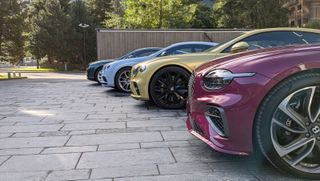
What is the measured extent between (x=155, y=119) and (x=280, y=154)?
304 cm

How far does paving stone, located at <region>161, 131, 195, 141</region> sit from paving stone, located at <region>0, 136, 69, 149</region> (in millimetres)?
1276

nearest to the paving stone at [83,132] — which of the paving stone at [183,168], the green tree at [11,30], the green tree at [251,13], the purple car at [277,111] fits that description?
the paving stone at [183,168]

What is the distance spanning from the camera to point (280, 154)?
3.18m

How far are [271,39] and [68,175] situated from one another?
4106 mm

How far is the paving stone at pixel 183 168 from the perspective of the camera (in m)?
3.43

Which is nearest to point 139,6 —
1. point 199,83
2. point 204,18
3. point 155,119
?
point 204,18

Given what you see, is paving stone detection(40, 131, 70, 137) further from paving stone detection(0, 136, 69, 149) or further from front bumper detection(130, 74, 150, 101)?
front bumper detection(130, 74, 150, 101)

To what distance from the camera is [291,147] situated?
10.4 feet

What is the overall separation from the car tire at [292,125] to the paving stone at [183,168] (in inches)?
23.3

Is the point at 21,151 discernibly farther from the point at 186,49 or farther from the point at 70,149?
the point at 186,49

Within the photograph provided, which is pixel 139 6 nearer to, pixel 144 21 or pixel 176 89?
pixel 144 21

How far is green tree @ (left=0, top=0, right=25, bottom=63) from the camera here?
26.0 m

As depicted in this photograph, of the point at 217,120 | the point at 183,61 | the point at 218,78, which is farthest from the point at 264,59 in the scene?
the point at 183,61

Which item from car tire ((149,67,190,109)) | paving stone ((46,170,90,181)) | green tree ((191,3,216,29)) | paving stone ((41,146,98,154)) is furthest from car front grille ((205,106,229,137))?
green tree ((191,3,216,29))
